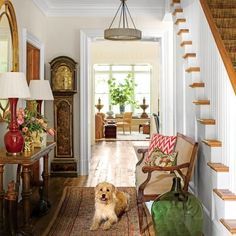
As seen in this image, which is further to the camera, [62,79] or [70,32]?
[70,32]

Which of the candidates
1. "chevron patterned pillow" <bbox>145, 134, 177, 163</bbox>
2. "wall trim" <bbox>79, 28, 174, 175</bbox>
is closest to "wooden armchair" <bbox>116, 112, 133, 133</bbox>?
"wall trim" <bbox>79, 28, 174, 175</bbox>

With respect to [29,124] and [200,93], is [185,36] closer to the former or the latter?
[200,93]

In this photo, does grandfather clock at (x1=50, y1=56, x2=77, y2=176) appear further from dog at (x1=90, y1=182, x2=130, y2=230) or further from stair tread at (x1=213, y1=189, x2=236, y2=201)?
stair tread at (x1=213, y1=189, x2=236, y2=201)

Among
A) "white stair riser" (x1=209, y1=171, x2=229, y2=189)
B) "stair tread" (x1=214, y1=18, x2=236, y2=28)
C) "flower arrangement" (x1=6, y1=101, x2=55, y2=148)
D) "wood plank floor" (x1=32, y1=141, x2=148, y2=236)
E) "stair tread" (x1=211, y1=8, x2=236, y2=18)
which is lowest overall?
"wood plank floor" (x1=32, y1=141, x2=148, y2=236)

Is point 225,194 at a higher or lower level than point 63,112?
lower

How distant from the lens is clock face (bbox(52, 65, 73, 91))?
7125mm

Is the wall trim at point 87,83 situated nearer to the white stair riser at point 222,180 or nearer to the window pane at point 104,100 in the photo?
the white stair riser at point 222,180

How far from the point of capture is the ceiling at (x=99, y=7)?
6938 millimetres

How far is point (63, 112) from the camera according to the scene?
7.19 metres

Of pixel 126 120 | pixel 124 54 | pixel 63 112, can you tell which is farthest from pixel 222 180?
pixel 126 120

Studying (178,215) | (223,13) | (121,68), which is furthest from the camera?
(121,68)

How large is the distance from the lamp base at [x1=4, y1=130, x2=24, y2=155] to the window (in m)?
13.8

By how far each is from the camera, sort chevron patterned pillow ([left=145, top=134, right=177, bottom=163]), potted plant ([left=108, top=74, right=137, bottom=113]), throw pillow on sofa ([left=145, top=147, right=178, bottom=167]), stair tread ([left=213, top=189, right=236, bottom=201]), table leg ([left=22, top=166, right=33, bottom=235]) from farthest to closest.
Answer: potted plant ([left=108, top=74, right=137, bottom=113])
chevron patterned pillow ([left=145, top=134, right=177, bottom=163])
throw pillow on sofa ([left=145, top=147, right=178, bottom=167])
table leg ([left=22, top=166, right=33, bottom=235])
stair tread ([left=213, top=189, right=236, bottom=201])

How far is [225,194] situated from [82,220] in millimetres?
1809
